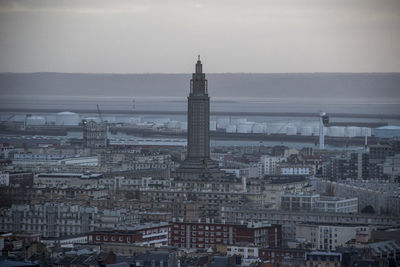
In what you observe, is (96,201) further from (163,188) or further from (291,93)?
(291,93)

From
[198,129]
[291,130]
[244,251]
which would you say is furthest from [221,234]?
[291,130]

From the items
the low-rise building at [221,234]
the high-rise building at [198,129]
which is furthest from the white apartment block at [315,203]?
the high-rise building at [198,129]

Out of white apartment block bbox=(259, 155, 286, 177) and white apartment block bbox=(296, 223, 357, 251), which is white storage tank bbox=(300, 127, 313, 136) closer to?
white apartment block bbox=(259, 155, 286, 177)

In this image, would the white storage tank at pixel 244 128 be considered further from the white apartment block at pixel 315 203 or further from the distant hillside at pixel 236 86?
the white apartment block at pixel 315 203

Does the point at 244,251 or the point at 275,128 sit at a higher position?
the point at 275,128

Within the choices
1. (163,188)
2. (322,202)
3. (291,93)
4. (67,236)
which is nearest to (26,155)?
(163,188)

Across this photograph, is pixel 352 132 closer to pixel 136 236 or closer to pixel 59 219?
pixel 59 219
